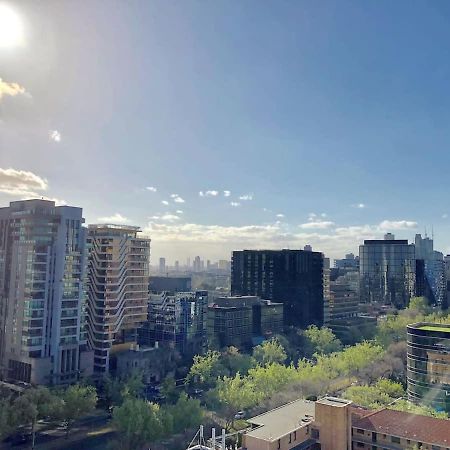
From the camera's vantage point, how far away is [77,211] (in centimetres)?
4375

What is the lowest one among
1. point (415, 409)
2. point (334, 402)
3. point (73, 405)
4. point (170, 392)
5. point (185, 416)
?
point (170, 392)

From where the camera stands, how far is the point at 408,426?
2448cm

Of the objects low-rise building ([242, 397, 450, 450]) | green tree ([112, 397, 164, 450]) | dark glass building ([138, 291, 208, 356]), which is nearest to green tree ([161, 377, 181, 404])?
green tree ([112, 397, 164, 450])

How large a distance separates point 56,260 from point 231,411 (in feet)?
67.6

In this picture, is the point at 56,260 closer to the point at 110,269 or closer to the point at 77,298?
the point at 77,298

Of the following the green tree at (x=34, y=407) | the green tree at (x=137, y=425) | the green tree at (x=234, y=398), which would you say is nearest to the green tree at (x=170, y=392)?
the green tree at (x=234, y=398)

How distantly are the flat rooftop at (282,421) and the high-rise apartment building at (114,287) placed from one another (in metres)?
23.9

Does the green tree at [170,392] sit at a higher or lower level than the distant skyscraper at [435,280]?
lower

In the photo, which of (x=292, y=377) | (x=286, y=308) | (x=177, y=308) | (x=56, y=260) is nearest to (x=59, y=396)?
(x=56, y=260)

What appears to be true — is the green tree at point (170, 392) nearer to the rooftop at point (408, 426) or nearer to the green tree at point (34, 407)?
the green tree at point (34, 407)

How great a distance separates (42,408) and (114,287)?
18969 millimetres

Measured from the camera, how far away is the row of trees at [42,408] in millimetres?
28172

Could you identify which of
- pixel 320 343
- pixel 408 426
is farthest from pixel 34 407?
pixel 320 343

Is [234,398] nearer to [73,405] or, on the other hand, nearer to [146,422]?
[146,422]
